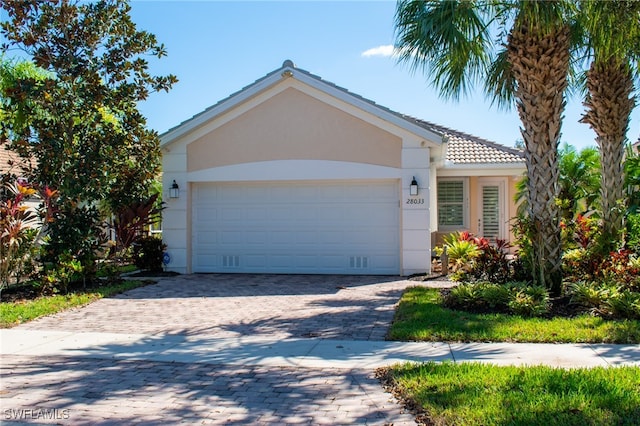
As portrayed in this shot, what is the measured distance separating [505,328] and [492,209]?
11125 millimetres

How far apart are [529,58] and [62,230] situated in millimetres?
9881

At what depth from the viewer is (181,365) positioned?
6398 mm

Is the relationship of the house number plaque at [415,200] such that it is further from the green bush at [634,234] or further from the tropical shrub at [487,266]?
the green bush at [634,234]

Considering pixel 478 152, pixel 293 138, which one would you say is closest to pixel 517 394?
pixel 293 138

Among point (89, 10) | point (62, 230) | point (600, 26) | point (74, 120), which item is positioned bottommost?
point (62, 230)

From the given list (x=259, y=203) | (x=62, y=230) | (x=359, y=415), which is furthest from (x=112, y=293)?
(x=359, y=415)

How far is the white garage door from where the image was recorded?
13820 mm

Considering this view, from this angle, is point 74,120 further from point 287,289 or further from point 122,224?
point 287,289

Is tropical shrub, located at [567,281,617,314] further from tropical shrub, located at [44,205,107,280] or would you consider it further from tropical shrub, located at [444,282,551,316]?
tropical shrub, located at [44,205,107,280]

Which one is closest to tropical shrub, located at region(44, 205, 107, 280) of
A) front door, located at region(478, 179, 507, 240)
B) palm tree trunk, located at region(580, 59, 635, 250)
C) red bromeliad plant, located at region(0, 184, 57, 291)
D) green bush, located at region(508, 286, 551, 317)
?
red bromeliad plant, located at region(0, 184, 57, 291)

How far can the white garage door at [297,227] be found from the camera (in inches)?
544

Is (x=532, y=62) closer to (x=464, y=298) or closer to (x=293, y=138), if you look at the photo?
(x=464, y=298)

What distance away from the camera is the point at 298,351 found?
6.91 metres

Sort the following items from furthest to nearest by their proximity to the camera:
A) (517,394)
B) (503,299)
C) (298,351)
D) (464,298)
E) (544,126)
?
1. (544,126)
2. (464,298)
3. (503,299)
4. (298,351)
5. (517,394)
